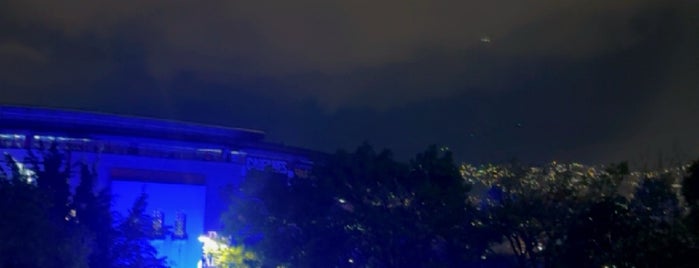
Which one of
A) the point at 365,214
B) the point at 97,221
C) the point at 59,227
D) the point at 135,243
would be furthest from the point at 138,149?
the point at 365,214

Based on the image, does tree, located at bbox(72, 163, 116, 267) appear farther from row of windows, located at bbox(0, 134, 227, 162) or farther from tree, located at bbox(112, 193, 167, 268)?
row of windows, located at bbox(0, 134, 227, 162)

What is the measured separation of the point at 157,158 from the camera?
144 feet

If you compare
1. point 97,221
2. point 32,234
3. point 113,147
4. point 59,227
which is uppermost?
point 113,147

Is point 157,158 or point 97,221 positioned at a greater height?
point 157,158

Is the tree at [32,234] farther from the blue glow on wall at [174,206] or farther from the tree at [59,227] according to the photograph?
the blue glow on wall at [174,206]

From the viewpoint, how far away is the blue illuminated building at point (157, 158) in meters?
41.8

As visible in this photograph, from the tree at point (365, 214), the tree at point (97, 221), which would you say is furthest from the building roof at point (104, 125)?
the tree at point (365, 214)

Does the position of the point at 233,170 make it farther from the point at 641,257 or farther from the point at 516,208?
the point at 641,257

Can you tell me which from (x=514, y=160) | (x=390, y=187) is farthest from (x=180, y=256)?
(x=514, y=160)

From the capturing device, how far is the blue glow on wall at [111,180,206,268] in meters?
41.6

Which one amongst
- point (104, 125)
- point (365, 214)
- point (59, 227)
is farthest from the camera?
point (104, 125)

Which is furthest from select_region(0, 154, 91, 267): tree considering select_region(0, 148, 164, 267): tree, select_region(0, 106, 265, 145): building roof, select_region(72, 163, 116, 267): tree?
select_region(0, 106, 265, 145): building roof

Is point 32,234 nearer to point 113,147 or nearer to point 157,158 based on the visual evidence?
point 113,147

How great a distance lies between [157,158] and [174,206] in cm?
278
